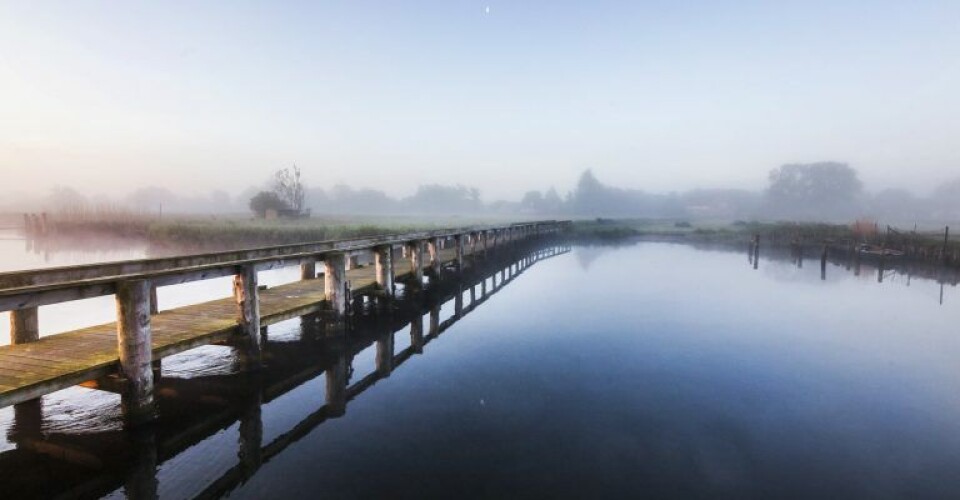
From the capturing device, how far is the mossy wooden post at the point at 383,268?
56.7 feet

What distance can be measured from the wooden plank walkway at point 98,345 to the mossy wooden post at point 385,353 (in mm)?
2203

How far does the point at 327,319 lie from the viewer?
13.8 m

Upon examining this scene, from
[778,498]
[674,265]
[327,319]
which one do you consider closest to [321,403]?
[327,319]

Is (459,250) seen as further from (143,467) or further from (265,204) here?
(265,204)

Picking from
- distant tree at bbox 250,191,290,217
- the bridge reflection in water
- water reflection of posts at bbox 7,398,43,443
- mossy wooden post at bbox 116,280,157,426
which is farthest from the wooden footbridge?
distant tree at bbox 250,191,290,217

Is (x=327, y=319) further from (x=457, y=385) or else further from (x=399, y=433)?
(x=399, y=433)

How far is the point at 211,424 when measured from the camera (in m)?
8.54

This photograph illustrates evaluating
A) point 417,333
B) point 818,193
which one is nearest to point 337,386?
point 417,333

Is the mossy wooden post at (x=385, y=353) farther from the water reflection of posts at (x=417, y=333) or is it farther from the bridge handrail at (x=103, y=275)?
the bridge handrail at (x=103, y=275)

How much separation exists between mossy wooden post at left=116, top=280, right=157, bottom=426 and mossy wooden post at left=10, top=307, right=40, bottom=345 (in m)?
2.83

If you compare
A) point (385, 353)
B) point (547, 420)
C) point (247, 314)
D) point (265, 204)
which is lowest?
point (385, 353)

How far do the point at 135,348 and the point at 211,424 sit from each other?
189cm

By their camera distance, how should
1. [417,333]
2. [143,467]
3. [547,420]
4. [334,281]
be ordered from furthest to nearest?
1. [417,333]
2. [334,281]
3. [547,420]
4. [143,467]

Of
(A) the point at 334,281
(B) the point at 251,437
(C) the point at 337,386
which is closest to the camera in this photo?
(B) the point at 251,437
